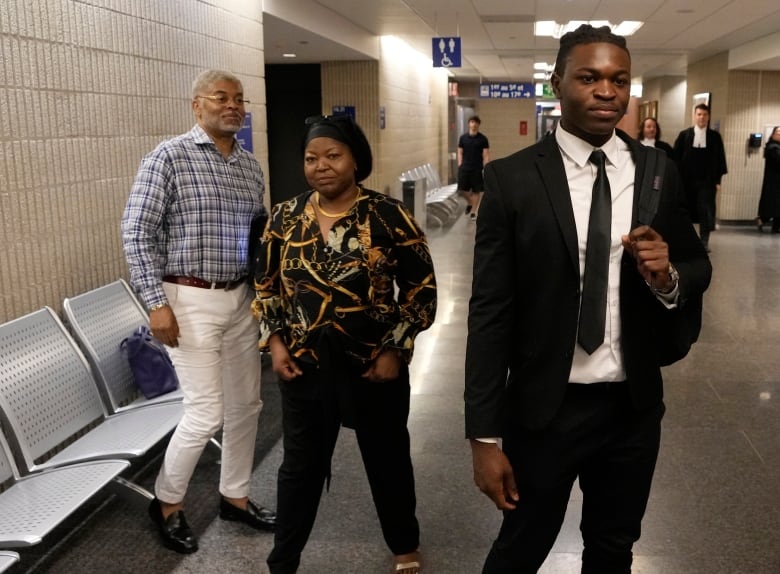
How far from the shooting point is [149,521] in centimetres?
313

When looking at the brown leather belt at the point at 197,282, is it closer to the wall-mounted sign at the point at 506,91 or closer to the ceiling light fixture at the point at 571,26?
the ceiling light fixture at the point at 571,26

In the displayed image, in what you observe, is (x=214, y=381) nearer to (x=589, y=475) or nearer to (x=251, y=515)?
(x=251, y=515)

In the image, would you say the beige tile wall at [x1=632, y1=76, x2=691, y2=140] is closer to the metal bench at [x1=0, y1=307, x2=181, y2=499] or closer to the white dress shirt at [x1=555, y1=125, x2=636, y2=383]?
the metal bench at [x1=0, y1=307, x2=181, y2=499]

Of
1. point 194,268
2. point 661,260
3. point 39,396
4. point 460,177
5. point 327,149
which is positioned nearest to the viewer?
point 661,260

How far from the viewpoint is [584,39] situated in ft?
5.32

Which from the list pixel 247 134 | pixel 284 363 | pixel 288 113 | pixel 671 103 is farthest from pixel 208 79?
pixel 671 103

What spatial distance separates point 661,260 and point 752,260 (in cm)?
892

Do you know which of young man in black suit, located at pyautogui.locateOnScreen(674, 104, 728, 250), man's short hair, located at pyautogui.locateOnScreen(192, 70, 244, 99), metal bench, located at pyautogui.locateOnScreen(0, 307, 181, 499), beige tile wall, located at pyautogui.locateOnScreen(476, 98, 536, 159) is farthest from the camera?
beige tile wall, located at pyautogui.locateOnScreen(476, 98, 536, 159)

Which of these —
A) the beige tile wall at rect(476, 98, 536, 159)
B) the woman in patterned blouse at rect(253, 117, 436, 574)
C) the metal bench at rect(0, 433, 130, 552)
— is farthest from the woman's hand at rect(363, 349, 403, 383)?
the beige tile wall at rect(476, 98, 536, 159)

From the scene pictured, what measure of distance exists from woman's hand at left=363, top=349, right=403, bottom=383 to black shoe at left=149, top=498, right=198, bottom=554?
3.50 feet

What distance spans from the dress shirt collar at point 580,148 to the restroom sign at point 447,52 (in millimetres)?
9541

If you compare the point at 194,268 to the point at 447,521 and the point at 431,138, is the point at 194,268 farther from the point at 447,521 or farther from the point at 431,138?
the point at 431,138

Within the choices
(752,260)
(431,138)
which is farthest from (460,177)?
(752,260)

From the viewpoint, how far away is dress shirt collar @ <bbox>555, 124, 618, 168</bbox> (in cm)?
170
